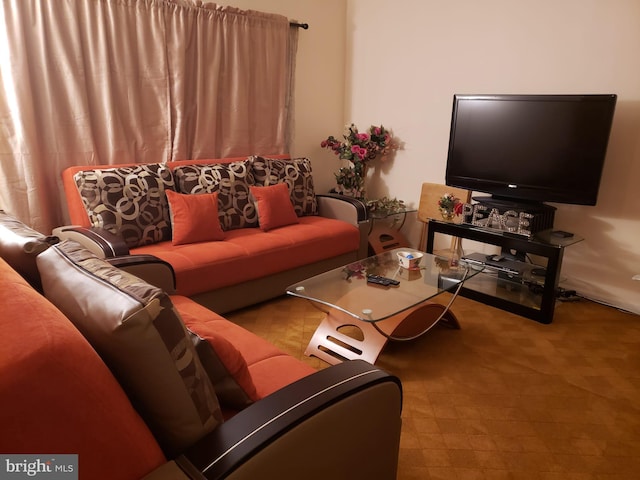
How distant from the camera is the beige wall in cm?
293

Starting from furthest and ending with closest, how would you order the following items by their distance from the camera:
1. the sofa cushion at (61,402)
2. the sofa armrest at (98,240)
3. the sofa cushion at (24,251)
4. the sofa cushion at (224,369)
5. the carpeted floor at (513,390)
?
the sofa armrest at (98,240), the carpeted floor at (513,390), the sofa cushion at (24,251), the sofa cushion at (224,369), the sofa cushion at (61,402)

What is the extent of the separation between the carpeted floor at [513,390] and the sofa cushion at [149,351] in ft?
3.35

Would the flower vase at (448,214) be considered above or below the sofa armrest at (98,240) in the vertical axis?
above

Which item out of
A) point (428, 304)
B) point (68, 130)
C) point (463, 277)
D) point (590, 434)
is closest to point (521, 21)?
point (463, 277)

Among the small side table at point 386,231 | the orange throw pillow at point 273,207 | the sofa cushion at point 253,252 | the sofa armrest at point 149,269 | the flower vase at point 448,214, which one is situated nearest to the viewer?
the sofa armrest at point 149,269

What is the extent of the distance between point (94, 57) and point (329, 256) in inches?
83.4

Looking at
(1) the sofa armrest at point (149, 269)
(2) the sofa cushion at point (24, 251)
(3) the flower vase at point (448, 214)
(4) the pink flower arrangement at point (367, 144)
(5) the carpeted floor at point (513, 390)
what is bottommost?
(5) the carpeted floor at point (513, 390)

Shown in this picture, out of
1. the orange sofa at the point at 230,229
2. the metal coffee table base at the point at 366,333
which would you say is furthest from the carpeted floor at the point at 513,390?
the orange sofa at the point at 230,229

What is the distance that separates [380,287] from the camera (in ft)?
8.01

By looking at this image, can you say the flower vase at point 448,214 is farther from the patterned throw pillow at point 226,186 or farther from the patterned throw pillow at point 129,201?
the patterned throw pillow at point 129,201

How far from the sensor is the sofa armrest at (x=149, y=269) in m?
2.13

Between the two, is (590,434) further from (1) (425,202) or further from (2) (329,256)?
(1) (425,202)

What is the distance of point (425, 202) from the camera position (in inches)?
154

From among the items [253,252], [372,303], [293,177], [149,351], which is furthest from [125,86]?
[149,351]
